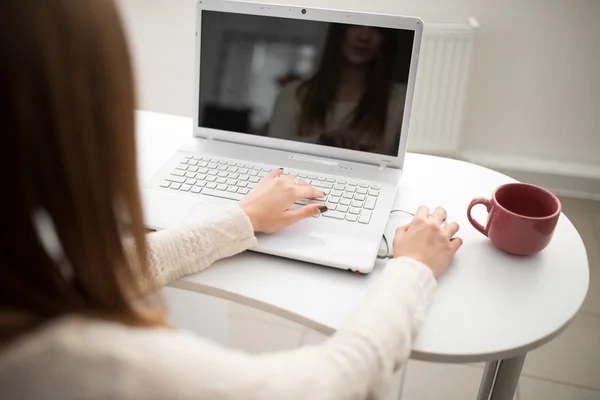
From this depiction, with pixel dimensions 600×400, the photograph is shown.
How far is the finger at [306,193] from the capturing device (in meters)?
0.93

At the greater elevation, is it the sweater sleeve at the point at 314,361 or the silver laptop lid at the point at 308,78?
the silver laptop lid at the point at 308,78

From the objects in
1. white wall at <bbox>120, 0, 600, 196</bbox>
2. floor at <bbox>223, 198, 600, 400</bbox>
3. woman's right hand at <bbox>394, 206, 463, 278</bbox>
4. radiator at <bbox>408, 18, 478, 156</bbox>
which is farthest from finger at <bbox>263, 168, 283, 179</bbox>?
white wall at <bbox>120, 0, 600, 196</bbox>

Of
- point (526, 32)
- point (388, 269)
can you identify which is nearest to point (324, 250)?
point (388, 269)

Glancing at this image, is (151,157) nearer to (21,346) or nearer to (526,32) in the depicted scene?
(21,346)

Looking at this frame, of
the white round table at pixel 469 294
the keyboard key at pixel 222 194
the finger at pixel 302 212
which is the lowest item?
the white round table at pixel 469 294

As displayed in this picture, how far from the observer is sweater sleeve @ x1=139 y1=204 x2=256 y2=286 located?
0.81 m

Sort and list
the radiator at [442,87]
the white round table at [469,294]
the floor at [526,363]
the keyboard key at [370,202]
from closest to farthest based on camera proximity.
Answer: the white round table at [469,294] < the keyboard key at [370,202] < the floor at [526,363] < the radiator at [442,87]

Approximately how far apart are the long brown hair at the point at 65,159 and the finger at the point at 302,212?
1.16 ft

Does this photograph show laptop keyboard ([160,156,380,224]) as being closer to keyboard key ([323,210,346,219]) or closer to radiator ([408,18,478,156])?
keyboard key ([323,210,346,219])

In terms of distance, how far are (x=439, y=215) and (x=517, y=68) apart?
1324 millimetres

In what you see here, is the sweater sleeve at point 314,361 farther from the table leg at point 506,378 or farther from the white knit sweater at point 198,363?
the table leg at point 506,378

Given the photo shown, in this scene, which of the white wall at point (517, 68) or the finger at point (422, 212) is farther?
the white wall at point (517, 68)

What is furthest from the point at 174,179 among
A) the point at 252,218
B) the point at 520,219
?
the point at 520,219

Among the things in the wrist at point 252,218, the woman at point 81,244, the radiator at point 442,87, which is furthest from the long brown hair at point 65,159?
the radiator at point 442,87
